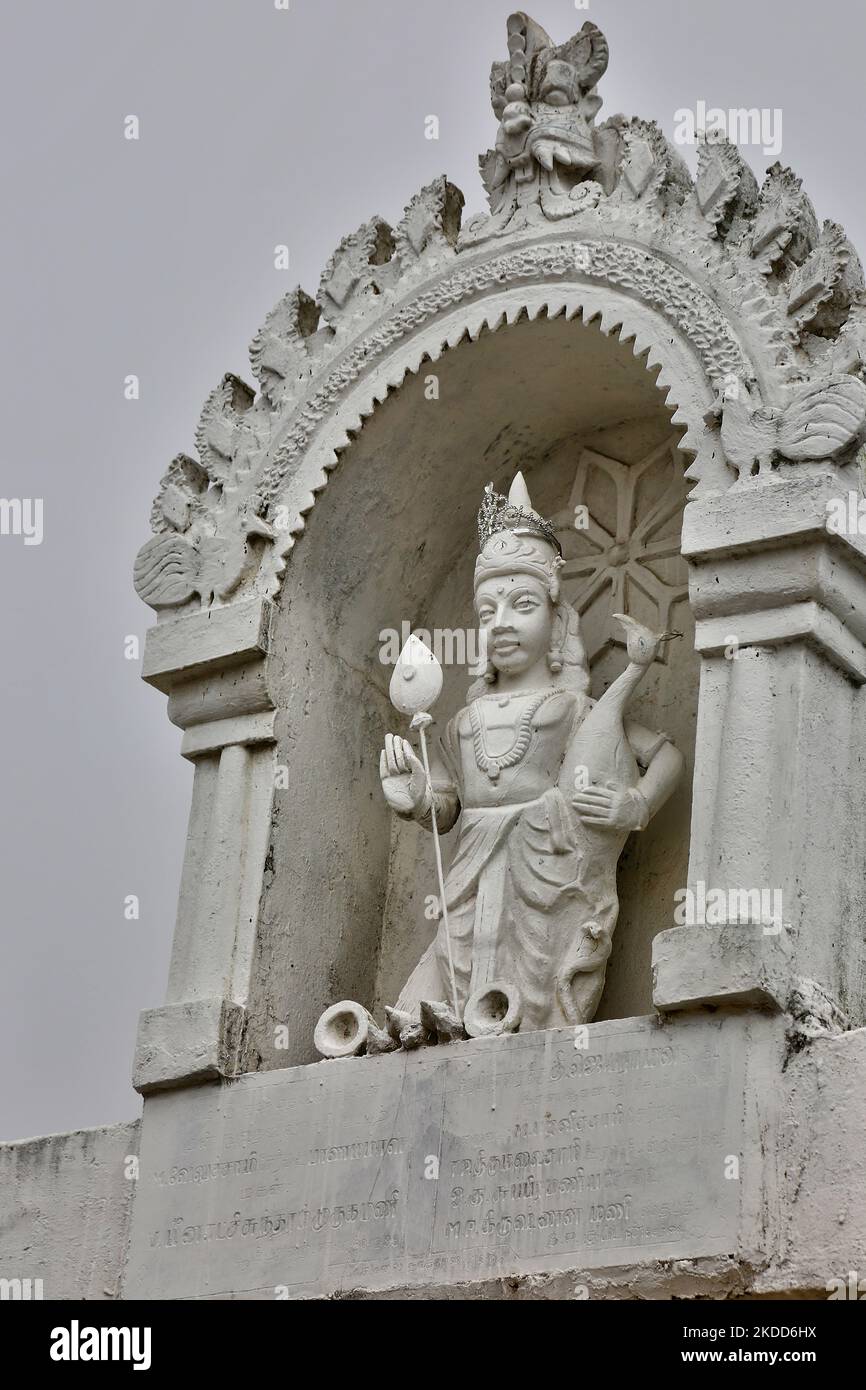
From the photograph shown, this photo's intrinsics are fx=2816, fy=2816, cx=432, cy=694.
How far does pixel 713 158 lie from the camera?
36.3ft

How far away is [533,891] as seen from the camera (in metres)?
10.6

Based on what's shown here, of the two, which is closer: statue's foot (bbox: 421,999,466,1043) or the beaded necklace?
statue's foot (bbox: 421,999,466,1043)

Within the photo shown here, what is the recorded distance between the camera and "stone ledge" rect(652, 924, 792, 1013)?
9.41 meters

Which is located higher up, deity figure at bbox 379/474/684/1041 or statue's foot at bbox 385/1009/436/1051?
deity figure at bbox 379/474/684/1041

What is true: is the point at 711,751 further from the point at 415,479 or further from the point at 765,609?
the point at 415,479

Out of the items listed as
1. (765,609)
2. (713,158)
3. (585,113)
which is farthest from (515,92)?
(765,609)

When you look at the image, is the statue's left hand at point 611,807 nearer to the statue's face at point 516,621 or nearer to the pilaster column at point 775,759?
the pilaster column at point 775,759

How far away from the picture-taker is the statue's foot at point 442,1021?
10117 mm

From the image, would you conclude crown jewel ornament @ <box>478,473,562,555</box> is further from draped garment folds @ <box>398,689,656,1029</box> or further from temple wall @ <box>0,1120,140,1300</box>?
temple wall @ <box>0,1120,140,1300</box>

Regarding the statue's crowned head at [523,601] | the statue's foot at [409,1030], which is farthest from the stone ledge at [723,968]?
the statue's crowned head at [523,601]

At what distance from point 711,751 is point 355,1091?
1788 millimetres

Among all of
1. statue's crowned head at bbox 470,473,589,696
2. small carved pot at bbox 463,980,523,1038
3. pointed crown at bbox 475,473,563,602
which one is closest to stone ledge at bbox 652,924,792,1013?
small carved pot at bbox 463,980,523,1038

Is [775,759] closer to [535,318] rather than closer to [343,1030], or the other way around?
[343,1030]

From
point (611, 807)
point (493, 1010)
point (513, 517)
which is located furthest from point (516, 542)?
point (493, 1010)
